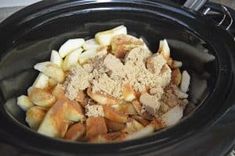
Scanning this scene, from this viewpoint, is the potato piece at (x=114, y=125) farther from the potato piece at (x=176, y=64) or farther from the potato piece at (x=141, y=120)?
the potato piece at (x=176, y=64)

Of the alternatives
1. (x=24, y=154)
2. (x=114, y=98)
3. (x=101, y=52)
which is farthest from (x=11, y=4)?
(x=24, y=154)

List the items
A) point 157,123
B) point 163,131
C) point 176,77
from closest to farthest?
point 163,131 → point 157,123 → point 176,77

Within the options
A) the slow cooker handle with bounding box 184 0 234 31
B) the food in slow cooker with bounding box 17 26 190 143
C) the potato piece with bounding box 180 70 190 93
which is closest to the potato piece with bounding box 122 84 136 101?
the food in slow cooker with bounding box 17 26 190 143

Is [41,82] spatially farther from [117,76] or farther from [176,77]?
[176,77]

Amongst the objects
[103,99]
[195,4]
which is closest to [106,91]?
[103,99]

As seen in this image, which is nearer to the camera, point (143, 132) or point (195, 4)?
point (143, 132)

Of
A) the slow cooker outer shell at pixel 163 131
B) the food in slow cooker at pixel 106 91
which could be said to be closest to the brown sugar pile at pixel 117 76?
the food in slow cooker at pixel 106 91

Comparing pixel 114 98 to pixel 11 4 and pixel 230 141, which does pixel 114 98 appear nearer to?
pixel 230 141
